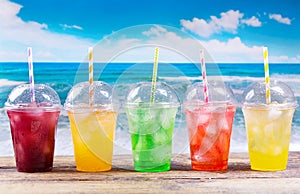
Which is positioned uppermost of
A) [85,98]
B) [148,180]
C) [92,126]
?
[85,98]

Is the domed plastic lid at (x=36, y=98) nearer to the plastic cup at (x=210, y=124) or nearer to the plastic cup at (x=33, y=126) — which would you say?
the plastic cup at (x=33, y=126)

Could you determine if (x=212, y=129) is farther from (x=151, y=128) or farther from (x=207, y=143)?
(x=151, y=128)

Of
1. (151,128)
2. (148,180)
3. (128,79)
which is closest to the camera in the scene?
(148,180)

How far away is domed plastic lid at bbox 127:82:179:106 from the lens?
225cm

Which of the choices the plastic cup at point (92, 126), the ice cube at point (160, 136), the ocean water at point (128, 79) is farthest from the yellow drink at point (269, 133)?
the plastic cup at point (92, 126)

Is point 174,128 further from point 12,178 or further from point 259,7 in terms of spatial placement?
point 259,7

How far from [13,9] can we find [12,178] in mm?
3890

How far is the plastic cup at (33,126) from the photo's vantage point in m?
2.24

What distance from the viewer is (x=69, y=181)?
6.91 feet

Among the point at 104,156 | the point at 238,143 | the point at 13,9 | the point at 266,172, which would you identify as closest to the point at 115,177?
the point at 104,156

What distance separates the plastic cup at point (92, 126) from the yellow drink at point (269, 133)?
0.57 metres

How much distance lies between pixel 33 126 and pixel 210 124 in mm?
716

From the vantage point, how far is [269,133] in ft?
7.47

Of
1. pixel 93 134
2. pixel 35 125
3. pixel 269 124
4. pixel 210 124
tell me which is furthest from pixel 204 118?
pixel 35 125
